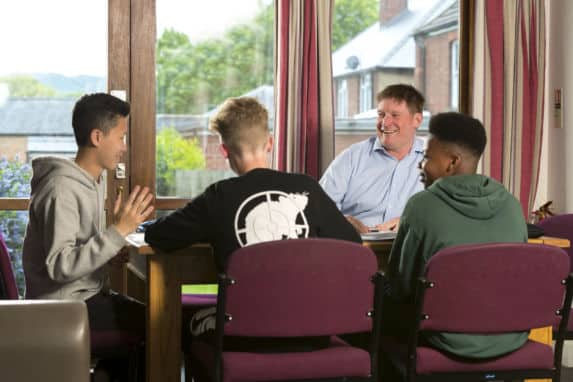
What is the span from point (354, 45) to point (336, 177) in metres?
1.05

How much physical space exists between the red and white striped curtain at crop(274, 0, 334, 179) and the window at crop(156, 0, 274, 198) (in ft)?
0.45

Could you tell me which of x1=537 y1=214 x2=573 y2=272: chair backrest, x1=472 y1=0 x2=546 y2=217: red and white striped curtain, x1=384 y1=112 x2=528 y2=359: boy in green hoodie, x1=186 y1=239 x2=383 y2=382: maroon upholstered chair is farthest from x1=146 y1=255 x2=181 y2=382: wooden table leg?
x1=472 y1=0 x2=546 y2=217: red and white striped curtain

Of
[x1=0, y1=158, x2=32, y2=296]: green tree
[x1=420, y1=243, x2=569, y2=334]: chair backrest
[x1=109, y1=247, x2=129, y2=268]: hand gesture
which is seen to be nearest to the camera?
[x1=420, y1=243, x2=569, y2=334]: chair backrest

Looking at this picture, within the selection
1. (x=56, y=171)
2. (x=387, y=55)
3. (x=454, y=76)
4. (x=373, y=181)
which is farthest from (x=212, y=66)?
(x=56, y=171)

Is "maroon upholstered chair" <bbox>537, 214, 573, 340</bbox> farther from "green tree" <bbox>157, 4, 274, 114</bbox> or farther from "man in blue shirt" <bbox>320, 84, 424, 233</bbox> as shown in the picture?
"green tree" <bbox>157, 4, 274, 114</bbox>

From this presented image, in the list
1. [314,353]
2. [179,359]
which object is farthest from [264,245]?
[179,359]

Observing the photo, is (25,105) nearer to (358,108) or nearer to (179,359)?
(358,108)

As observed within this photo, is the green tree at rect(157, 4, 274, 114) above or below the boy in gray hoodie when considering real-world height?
above

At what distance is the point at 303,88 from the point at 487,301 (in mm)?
2286

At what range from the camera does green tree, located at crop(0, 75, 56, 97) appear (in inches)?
171

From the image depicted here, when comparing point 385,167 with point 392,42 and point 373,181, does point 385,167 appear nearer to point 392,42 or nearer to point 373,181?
point 373,181

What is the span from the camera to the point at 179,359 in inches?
109

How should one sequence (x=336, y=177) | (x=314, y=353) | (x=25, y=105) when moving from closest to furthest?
(x=314, y=353) < (x=336, y=177) < (x=25, y=105)

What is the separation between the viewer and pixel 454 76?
193 inches
